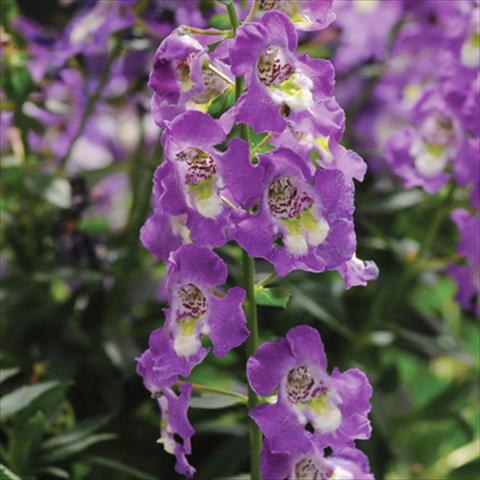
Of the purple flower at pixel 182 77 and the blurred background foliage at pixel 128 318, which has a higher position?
the purple flower at pixel 182 77

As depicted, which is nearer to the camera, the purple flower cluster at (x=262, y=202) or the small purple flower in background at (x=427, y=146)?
the purple flower cluster at (x=262, y=202)

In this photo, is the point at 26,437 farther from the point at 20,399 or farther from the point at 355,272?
the point at 355,272

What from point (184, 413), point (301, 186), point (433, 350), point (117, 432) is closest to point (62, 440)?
point (117, 432)

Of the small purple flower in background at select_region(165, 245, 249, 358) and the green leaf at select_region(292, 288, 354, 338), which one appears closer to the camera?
the small purple flower in background at select_region(165, 245, 249, 358)

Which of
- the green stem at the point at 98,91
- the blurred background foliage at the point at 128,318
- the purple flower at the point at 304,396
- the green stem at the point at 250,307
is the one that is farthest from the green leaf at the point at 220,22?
the purple flower at the point at 304,396

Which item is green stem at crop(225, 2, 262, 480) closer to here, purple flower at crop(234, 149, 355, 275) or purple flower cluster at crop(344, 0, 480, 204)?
purple flower at crop(234, 149, 355, 275)

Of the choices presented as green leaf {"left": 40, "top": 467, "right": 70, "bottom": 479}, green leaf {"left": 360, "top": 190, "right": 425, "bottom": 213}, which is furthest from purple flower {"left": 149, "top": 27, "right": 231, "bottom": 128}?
green leaf {"left": 360, "top": 190, "right": 425, "bottom": 213}

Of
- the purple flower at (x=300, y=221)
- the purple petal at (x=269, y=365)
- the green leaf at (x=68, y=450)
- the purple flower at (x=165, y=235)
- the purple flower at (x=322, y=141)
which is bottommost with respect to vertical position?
the green leaf at (x=68, y=450)

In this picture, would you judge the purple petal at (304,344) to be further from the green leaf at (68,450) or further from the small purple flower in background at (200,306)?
the green leaf at (68,450)
